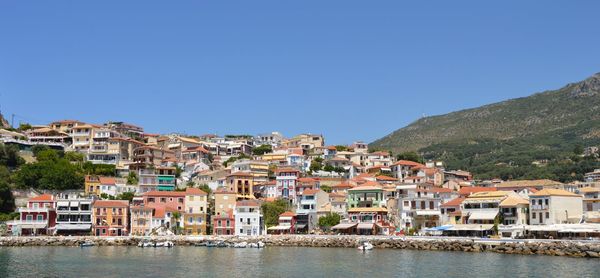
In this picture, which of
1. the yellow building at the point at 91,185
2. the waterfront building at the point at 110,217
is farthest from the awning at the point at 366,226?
the yellow building at the point at 91,185

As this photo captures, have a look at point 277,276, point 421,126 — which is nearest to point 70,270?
point 277,276

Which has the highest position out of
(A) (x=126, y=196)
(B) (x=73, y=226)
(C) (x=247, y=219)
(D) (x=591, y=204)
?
(A) (x=126, y=196)

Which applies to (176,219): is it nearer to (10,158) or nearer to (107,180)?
(107,180)

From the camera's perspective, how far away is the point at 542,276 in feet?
121

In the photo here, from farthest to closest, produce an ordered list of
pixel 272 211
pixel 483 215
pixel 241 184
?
pixel 241 184 → pixel 272 211 → pixel 483 215

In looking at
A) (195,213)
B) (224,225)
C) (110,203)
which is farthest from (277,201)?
(110,203)

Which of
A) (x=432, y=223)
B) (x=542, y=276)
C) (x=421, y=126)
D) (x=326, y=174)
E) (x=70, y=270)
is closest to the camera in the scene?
(x=542, y=276)

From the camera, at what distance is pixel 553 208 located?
5653 cm

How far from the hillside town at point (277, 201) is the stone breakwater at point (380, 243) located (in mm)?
3772

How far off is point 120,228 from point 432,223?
32.0 meters

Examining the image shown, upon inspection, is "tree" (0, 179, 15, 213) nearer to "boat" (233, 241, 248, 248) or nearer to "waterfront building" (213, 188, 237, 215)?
"waterfront building" (213, 188, 237, 215)

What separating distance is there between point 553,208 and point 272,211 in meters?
29.4

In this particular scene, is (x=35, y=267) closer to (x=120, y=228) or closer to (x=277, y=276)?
(x=277, y=276)

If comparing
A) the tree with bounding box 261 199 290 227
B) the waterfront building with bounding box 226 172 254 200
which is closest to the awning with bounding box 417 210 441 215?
the tree with bounding box 261 199 290 227
